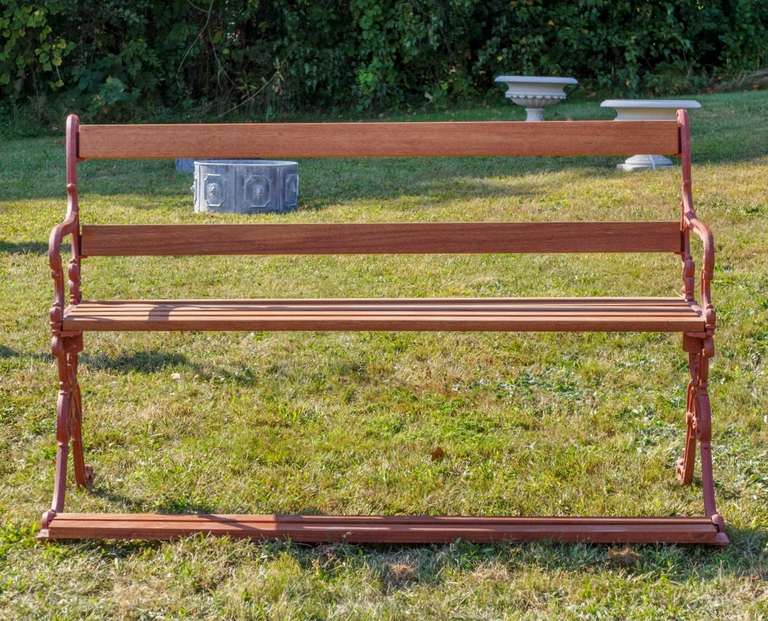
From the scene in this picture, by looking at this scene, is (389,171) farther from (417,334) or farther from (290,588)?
(290,588)

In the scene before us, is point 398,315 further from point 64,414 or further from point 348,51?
point 348,51

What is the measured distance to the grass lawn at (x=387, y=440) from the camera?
9.42 ft

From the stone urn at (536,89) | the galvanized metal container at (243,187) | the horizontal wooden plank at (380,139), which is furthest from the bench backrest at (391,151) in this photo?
the stone urn at (536,89)

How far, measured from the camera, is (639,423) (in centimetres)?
405

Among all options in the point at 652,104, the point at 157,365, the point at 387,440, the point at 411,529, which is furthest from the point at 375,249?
the point at 652,104

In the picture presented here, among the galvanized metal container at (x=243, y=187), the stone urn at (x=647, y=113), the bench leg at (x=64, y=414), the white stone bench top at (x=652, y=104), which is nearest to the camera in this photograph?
the bench leg at (x=64, y=414)

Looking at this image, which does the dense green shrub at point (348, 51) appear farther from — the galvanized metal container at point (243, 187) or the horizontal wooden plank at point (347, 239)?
the horizontal wooden plank at point (347, 239)

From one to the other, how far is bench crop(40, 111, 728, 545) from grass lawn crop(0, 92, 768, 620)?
158 mm

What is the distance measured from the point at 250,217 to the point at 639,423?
4.55 meters

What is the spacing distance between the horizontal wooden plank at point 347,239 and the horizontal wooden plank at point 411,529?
896 millimetres

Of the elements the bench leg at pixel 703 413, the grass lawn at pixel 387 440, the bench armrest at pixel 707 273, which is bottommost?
the grass lawn at pixel 387 440

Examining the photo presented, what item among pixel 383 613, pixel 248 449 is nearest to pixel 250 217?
pixel 248 449

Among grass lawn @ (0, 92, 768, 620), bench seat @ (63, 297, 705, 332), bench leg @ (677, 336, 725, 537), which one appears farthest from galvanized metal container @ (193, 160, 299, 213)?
bench leg @ (677, 336, 725, 537)

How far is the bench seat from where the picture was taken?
3.17m
